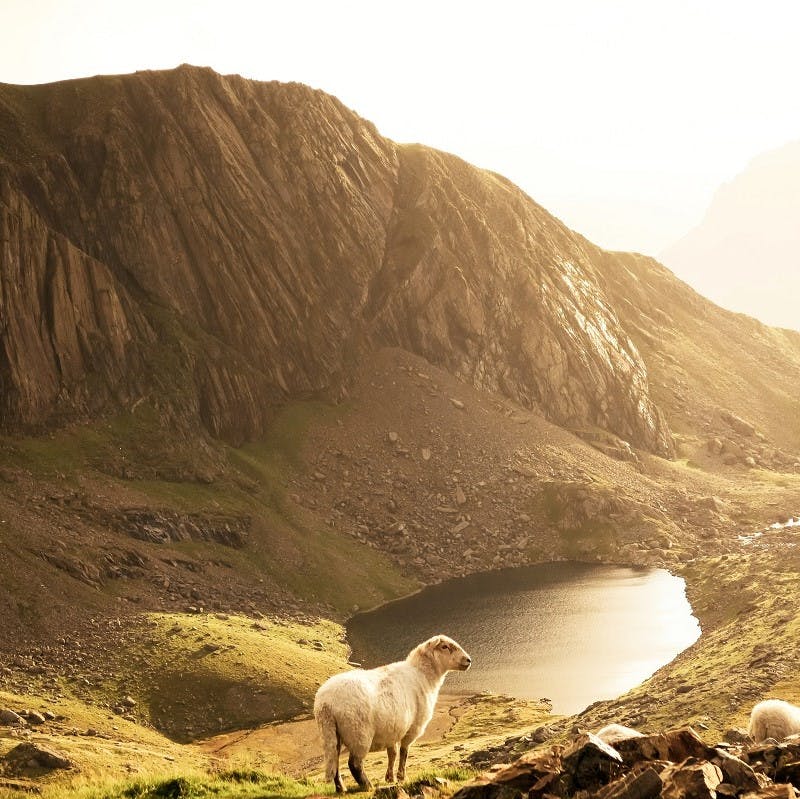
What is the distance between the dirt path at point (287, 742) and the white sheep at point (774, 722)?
38.4 meters

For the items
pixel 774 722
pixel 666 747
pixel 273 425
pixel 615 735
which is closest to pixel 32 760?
pixel 615 735

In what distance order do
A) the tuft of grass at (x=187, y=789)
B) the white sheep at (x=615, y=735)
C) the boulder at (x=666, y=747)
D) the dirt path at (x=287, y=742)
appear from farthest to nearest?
the dirt path at (x=287, y=742) < the tuft of grass at (x=187, y=789) < the white sheep at (x=615, y=735) < the boulder at (x=666, y=747)

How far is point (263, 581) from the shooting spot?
118000mm

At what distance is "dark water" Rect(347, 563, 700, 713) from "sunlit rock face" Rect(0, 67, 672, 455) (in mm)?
52446

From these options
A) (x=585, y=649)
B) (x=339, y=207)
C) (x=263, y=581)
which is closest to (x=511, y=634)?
(x=585, y=649)

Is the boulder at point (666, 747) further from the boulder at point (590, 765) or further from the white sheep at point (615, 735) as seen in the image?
the boulder at point (590, 765)

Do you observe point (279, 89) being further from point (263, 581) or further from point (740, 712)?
point (740, 712)

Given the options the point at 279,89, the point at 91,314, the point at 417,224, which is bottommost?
the point at 91,314

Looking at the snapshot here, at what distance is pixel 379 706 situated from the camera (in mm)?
28453

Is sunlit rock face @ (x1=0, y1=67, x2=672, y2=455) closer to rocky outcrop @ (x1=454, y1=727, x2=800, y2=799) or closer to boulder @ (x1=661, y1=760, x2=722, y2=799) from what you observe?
rocky outcrop @ (x1=454, y1=727, x2=800, y2=799)

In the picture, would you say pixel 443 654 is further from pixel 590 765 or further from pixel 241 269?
pixel 241 269

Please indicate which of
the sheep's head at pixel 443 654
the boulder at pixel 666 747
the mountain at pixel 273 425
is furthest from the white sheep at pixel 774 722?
the mountain at pixel 273 425

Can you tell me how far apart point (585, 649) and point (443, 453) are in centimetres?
6208

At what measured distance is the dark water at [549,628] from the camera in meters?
89.5
